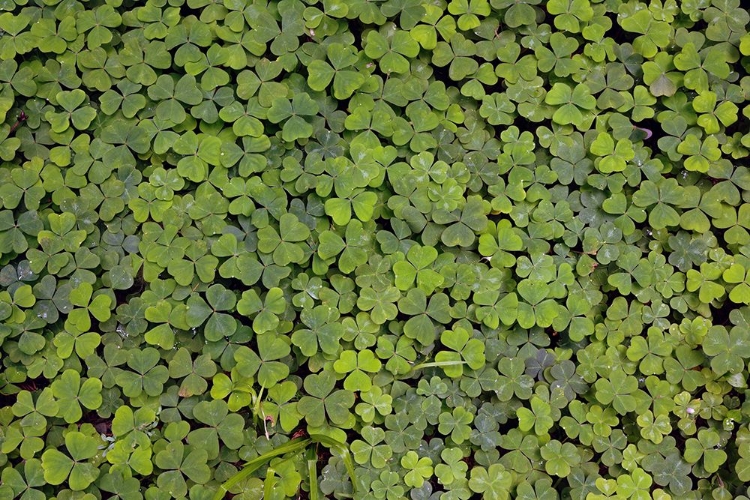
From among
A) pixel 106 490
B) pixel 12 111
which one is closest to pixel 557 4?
pixel 12 111

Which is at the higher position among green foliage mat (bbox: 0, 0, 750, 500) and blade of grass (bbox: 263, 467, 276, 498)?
green foliage mat (bbox: 0, 0, 750, 500)

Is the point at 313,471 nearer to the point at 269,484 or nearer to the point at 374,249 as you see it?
the point at 269,484

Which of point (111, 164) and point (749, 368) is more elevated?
point (111, 164)

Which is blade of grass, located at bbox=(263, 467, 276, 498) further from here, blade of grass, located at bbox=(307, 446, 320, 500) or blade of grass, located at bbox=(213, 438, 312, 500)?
blade of grass, located at bbox=(307, 446, 320, 500)

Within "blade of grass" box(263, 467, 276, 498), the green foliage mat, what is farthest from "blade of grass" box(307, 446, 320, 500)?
"blade of grass" box(263, 467, 276, 498)

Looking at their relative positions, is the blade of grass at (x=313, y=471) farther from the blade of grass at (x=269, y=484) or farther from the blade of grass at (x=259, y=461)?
the blade of grass at (x=269, y=484)

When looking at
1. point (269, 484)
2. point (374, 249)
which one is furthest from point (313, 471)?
point (374, 249)

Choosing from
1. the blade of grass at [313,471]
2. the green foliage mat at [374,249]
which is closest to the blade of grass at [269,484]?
the green foliage mat at [374,249]

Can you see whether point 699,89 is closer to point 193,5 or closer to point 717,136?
point 717,136
